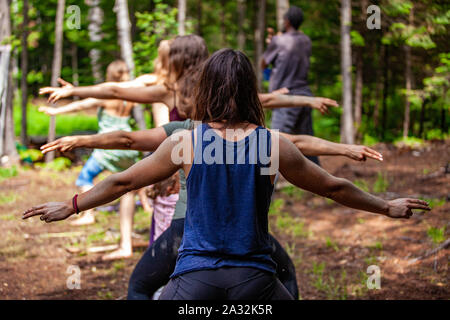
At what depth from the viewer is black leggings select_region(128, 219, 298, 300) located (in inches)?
119

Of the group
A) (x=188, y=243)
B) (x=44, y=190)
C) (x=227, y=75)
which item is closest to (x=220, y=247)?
(x=188, y=243)

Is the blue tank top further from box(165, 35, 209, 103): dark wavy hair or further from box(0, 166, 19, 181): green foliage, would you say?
box(0, 166, 19, 181): green foliage

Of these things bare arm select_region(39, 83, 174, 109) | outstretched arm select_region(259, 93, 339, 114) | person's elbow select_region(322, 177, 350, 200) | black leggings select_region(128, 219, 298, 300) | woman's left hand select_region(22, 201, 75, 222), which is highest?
bare arm select_region(39, 83, 174, 109)

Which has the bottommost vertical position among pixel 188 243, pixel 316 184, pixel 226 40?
pixel 188 243

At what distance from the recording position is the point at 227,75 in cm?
227

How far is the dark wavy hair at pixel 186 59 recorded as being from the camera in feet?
11.9

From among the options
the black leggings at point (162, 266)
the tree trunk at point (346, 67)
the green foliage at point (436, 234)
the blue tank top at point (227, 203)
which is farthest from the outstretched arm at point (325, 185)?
the tree trunk at point (346, 67)

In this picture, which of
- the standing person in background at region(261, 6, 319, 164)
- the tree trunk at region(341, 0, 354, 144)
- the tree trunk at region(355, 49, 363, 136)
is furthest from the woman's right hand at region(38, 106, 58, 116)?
the tree trunk at region(355, 49, 363, 136)

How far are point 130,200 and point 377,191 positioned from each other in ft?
12.6

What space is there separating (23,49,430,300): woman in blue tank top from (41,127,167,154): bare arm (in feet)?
2.15

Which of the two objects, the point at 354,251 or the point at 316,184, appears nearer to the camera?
the point at 316,184

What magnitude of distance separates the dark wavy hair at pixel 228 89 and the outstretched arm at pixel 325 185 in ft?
0.72

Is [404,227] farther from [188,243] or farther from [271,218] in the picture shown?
[188,243]

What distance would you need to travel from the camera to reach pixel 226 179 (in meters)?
2.14
